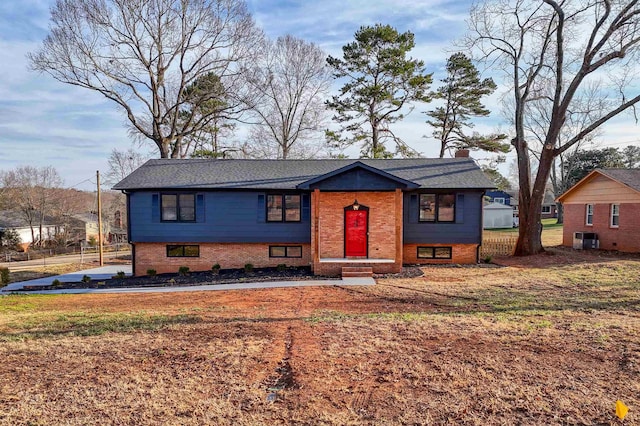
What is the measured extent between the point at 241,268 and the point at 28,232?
4137cm

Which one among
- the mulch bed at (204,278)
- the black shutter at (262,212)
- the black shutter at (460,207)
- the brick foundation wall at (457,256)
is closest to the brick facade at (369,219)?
the mulch bed at (204,278)

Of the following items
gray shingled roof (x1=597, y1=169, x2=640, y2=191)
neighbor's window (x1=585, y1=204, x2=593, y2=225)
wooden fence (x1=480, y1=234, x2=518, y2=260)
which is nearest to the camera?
gray shingled roof (x1=597, y1=169, x2=640, y2=191)

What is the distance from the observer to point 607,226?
19859 millimetres

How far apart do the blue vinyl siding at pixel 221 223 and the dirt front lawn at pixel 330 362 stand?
257 inches

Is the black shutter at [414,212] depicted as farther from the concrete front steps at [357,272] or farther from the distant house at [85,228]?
the distant house at [85,228]

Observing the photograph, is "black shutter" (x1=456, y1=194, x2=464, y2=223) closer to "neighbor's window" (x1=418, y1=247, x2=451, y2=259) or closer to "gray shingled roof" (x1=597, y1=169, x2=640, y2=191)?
"neighbor's window" (x1=418, y1=247, x2=451, y2=259)

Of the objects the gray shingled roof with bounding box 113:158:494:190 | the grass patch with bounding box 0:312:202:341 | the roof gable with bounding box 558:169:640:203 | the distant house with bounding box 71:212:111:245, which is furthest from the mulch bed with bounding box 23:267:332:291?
the distant house with bounding box 71:212:111:245

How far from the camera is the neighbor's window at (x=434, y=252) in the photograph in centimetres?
1639

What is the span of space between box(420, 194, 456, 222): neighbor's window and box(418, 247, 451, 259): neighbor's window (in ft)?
4.40

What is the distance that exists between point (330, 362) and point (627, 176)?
22.1 m

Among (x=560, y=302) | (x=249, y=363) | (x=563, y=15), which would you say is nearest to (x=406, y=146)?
(x=563, y=15)

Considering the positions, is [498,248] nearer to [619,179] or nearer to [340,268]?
[619,179]

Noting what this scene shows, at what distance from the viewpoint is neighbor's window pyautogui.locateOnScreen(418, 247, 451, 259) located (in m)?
16.4

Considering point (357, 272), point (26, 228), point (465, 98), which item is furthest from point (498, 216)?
point (26, 228)
